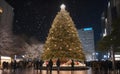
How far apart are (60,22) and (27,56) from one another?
6561cm

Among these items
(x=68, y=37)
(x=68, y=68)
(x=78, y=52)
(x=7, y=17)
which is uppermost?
(x=7, y=17)

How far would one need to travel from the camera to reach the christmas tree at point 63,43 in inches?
1558

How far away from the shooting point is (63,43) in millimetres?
40031

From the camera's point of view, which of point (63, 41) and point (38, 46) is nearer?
point (63, 41)

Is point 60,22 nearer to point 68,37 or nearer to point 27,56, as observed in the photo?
point 68,37

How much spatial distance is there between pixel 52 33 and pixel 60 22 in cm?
242

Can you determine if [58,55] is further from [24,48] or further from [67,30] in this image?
[24,48]

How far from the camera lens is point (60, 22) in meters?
41.2

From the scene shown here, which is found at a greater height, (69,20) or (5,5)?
(5,5)

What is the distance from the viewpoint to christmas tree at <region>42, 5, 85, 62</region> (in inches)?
1558

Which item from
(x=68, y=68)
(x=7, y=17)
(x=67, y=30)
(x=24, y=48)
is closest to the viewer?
(x=68, y=68)

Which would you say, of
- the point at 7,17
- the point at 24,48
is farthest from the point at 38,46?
the point at 7,17

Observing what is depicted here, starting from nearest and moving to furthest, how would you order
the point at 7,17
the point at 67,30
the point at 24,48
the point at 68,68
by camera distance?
Result: 1. the point at 68,68
2. the point at 67,30
3. the point at 24,48
4. the point at 7,17

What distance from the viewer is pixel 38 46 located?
3979 inches
